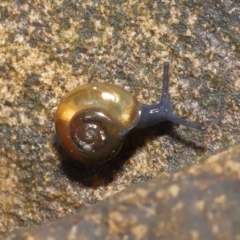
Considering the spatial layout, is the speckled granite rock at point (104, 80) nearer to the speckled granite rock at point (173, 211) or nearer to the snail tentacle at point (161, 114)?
the snail tentacle at point (161, 114)

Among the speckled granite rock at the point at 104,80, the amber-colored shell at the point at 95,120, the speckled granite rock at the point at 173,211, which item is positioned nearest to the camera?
the speckled granite rock at the point at 173,211

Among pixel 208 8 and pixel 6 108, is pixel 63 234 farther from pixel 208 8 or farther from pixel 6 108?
pixel 208 8

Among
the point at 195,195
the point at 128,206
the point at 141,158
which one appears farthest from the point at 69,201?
the point at 195,195

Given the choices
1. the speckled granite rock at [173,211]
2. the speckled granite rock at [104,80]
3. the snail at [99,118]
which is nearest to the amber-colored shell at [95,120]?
the snail at [99,118]

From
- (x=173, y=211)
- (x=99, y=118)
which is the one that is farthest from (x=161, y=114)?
(x=173, y=211)

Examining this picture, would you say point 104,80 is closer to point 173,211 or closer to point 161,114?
point 161,114

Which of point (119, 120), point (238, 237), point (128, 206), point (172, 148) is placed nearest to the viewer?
point (238, 237)

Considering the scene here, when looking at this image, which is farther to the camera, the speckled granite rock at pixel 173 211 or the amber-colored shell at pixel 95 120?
the amber-colored shell at pixel 95 120
